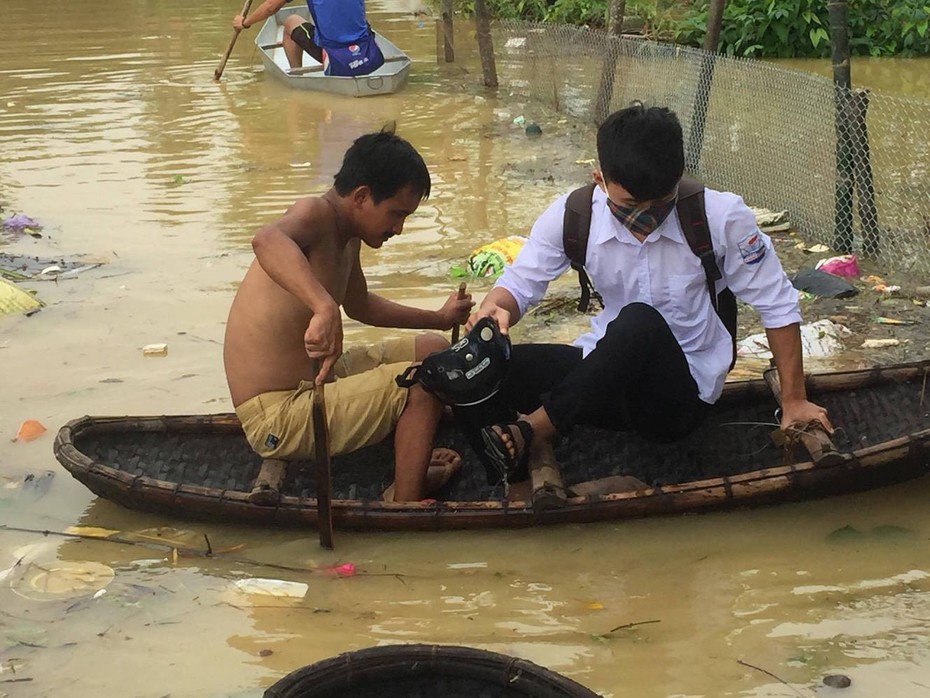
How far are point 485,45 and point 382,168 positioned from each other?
7.85 meters

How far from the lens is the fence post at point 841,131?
5758 millimetres

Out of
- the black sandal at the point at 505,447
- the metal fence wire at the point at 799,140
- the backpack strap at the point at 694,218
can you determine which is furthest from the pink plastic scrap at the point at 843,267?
the black sandal at the point at 505,447

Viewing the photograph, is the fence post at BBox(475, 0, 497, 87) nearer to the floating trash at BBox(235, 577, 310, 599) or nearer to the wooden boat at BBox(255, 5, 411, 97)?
the wooden boat at BBox(255, 5, 411, 97)

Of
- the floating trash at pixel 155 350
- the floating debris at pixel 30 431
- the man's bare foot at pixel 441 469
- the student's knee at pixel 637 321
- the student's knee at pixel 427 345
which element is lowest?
the floating debris at pixel 30 431

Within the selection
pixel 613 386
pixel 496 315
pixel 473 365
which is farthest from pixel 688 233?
pixel 473 365

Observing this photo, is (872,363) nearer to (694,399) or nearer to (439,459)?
(694,399)

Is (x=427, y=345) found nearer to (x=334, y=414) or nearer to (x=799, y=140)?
(x=334, y=414)

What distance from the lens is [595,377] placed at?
334 cm

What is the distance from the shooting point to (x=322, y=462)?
10.7ft

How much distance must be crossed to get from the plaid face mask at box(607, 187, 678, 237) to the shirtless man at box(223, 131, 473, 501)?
22.9 inches

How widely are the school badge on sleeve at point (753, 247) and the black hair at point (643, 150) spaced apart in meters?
0.26

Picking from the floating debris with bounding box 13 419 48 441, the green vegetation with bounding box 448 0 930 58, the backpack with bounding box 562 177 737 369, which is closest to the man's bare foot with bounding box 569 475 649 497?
the backpack with bounding box 562 177 737 369

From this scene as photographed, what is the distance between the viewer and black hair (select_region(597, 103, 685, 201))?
308 cm

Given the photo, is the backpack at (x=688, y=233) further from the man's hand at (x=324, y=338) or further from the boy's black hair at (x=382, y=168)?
the man's hand at (x=324, y=338)
